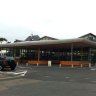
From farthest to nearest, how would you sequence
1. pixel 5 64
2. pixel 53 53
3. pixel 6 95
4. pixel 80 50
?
1. pixel 53 53
2. pixel 80 50
3. pixel 5 64
4. pixel 6 95

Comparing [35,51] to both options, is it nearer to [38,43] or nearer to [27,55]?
[27,55]

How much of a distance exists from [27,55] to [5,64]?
37781mm

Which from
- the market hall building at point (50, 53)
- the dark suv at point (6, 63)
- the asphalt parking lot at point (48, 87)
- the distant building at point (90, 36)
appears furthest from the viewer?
the distant building at point (90, 36)

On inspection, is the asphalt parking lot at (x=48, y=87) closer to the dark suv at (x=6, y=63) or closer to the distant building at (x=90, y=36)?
the dark suv at (x=6, y=63)

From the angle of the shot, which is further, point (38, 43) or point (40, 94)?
point (38, 43)

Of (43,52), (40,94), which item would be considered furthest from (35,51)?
(40,94)

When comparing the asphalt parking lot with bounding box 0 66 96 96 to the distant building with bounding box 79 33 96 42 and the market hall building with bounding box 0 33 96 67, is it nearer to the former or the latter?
the market hall building with bounding box 0 33 96 67

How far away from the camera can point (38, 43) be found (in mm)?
54062

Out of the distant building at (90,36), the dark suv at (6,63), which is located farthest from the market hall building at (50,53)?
the dark suv at (6,63)

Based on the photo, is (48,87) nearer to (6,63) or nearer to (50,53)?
(6,63)

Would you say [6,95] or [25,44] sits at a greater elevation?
[25,44]

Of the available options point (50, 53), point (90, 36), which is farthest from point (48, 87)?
point (90, 36)

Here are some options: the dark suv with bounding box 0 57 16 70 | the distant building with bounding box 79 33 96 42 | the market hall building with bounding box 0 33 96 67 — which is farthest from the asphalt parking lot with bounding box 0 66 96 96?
the distant building with bounding box 79 33 96 42

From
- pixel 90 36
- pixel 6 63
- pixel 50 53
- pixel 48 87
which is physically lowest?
pixel 48 87
